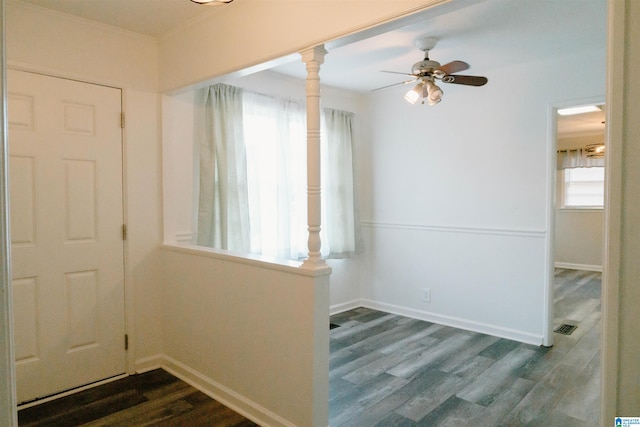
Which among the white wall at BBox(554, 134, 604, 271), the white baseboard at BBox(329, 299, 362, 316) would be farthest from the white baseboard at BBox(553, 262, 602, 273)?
the white baseboard at BBox(329, 299, 362, 316)

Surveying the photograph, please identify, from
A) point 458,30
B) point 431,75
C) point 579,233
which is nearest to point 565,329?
point 431,75

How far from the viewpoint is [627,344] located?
2.71ft

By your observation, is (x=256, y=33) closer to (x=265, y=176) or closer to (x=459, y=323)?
(x=265, y=176)

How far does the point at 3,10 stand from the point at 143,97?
267 centimetres

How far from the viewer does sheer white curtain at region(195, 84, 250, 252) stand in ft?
10.7

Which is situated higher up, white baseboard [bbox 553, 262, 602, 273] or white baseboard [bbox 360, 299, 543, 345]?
white baseboard [bbox 553, 262, 602, 273]

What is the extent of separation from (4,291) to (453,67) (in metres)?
3.06

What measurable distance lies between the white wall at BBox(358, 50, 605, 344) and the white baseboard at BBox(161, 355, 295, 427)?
8.41 feet

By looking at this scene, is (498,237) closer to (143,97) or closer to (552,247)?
(552,247)

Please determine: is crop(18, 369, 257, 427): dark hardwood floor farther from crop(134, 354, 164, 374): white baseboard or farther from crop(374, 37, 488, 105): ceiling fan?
crop(374, 37, 488, 105): ceiling fan

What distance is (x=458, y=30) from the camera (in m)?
2.86

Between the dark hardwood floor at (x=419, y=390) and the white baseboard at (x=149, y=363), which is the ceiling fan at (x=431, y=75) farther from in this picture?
the white baseboard at (x=149, y=363)

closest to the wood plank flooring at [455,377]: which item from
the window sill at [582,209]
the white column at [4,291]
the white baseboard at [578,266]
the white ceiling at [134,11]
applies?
the white column at [4,291]

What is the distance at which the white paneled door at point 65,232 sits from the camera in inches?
98.7
